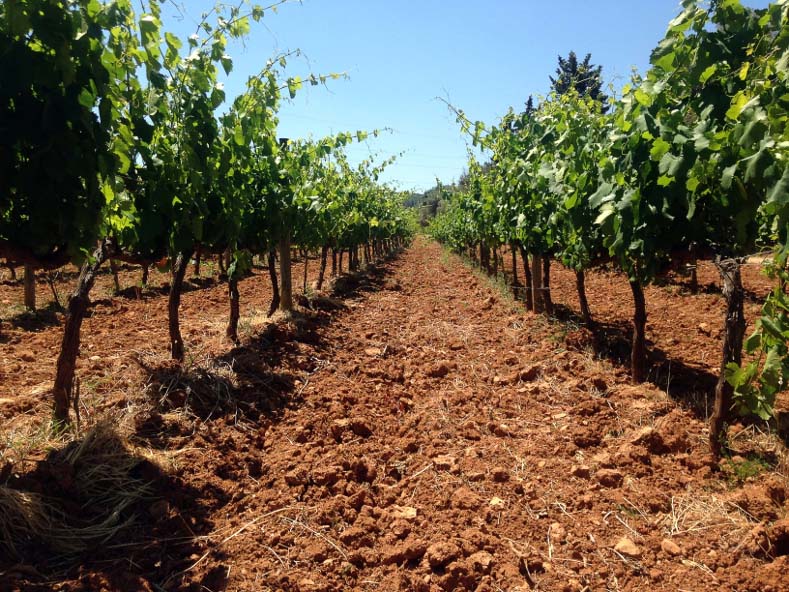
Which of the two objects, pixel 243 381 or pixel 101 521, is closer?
pixel 101 521

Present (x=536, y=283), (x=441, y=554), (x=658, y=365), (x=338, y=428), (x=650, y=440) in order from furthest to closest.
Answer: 1. (x=536, y=283)
2. (x=658, y=365)
3. (x=338, y=428)
4. (x=650, y=440)
5. (x=441, y=554)

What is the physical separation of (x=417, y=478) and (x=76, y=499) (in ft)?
6.77

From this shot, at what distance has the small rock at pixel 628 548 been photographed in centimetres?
262

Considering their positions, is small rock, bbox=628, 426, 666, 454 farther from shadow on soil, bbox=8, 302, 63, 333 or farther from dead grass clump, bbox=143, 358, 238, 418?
shadow on soil, bbox=8, 302, 63, 333

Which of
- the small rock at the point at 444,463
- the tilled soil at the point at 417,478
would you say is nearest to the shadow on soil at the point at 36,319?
the tilled soil at the point at 417,478

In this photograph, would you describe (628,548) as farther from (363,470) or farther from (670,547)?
(363,470)

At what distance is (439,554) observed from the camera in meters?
2.61

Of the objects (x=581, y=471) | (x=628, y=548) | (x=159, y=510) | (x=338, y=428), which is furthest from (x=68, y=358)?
(x=628, y=548)

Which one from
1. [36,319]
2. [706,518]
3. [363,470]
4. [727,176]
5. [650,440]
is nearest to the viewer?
[727,176]

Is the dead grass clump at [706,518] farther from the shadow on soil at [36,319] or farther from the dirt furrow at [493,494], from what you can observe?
the shadow on soil at [36,319]

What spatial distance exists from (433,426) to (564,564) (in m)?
1.74

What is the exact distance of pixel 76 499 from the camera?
300 cm

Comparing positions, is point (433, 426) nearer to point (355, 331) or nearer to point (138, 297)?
point (355, 331)

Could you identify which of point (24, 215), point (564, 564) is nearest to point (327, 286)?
point (24, 215)
